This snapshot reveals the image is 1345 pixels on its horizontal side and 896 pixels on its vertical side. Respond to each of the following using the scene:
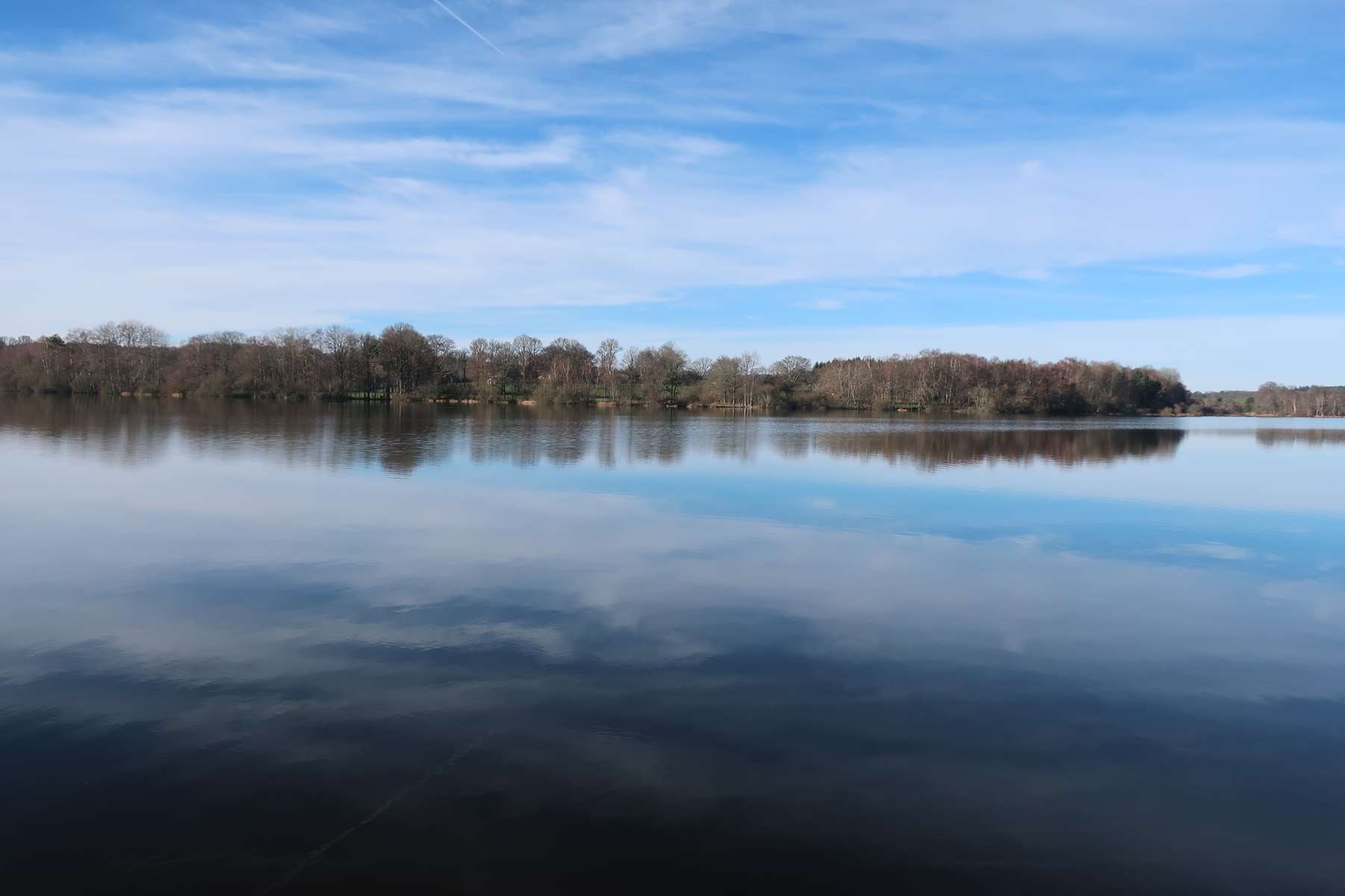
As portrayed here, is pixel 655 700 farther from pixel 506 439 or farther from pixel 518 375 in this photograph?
pixel 518 375

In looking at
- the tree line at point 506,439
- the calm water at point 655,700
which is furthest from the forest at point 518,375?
the calm water at point 655,700

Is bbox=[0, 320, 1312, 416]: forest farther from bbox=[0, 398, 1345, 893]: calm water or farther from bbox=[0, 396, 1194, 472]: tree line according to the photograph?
bbox=[0, 398, 1345, 893]: calm water

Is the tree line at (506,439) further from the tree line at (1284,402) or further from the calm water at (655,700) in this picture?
the tree line at (1284,402)

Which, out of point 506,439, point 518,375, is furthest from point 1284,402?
point 506,439

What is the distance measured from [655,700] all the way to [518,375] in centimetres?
8154

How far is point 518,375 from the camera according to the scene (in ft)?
280

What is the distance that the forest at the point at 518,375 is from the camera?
72.7 m

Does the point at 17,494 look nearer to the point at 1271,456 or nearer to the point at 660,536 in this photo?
the point at 660,536

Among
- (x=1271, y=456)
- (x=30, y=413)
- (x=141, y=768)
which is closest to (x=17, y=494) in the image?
(x=141, y=768)

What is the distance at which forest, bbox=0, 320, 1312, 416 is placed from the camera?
238 feet

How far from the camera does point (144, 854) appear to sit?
4008 millimetres

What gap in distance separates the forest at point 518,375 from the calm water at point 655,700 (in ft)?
207

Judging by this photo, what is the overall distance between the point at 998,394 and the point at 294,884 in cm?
8489

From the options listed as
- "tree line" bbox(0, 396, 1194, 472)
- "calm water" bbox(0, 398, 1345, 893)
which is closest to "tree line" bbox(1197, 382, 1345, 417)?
"tree line" bbox(0, 396, 1194, 472)
